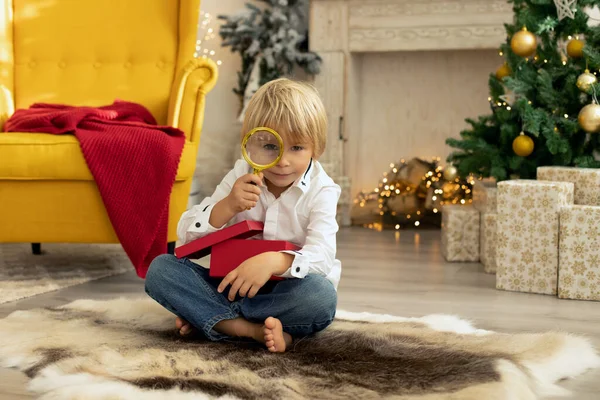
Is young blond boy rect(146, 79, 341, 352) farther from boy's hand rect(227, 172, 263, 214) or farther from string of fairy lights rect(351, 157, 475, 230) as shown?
string of fairy lights rect(351, 157, 475, 230)

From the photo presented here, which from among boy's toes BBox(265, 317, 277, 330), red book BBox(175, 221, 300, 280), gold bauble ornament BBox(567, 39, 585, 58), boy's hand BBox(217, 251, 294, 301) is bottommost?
boy's toes BBox(265, 317, 277, 330)

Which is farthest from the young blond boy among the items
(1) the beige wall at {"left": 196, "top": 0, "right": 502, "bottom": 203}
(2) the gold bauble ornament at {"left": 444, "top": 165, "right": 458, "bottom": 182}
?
(1) the beige wall at {"left": 196, "top": 0, "right": 502, "bottom": 203}

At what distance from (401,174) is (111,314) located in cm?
239

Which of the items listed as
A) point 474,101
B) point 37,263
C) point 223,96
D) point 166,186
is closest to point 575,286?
point 166,186

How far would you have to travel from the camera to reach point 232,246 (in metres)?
1.53

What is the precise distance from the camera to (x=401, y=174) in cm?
392

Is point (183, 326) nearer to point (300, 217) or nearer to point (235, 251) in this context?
point (235, 251)

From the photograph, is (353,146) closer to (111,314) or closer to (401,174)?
(401,174)

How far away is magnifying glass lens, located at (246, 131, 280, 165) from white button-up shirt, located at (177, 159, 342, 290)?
0.41 feet

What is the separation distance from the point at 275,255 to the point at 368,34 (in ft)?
8.17

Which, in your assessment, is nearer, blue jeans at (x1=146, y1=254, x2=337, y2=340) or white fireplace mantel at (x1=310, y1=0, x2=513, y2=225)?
blue jeans at (x1=146, y1=254, x2=337, y2=340)

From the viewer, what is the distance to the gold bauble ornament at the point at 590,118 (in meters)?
2.38

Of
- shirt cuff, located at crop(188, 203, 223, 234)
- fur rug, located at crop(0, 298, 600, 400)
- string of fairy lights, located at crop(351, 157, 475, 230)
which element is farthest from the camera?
string of fairy lights, located at crop(351, 157, 475, 230)

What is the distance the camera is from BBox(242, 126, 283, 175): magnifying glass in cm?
145
